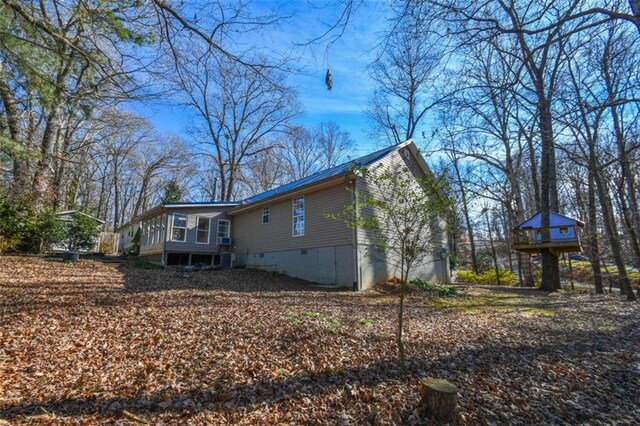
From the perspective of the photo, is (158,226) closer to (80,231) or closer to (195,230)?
(195,230)

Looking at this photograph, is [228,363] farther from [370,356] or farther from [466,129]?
[466,129]

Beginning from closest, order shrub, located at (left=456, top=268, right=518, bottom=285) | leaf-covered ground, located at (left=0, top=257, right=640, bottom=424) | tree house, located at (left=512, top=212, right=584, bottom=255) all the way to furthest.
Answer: leaf-covered ground, located at (left=0, top=257, right=640, bottom=424), tree house, located at (left=512, top=212, right=584, bottom=255), shrub, located at (left=456, top=268, right=518, bottom=285)

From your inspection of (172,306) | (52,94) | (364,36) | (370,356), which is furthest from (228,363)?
(52,94)

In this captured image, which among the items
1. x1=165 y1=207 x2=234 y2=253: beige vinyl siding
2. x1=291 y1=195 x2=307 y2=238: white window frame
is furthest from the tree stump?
x1=165 y1=207 x2=234 y2=253: beige vinyl siding

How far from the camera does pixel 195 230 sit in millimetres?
16812

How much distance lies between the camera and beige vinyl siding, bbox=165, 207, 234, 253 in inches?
642

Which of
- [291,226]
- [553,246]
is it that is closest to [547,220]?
[553,246]

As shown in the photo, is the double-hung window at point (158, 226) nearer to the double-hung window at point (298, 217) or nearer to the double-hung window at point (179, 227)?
the double-hung window at point (179, 227)

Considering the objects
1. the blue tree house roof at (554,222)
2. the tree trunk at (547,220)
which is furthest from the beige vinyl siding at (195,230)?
the tree trunk at (547,220)

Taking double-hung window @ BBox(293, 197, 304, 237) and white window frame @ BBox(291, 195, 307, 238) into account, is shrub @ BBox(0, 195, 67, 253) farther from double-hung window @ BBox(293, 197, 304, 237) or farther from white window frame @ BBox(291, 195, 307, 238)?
double-hung window @ BBox(293, 197, 304, 237)

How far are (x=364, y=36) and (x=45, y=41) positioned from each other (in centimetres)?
529

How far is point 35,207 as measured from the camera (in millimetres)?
13398

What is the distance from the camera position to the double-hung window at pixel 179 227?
16.4 meters

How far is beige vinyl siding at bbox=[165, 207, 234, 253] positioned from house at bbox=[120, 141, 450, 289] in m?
0.05
